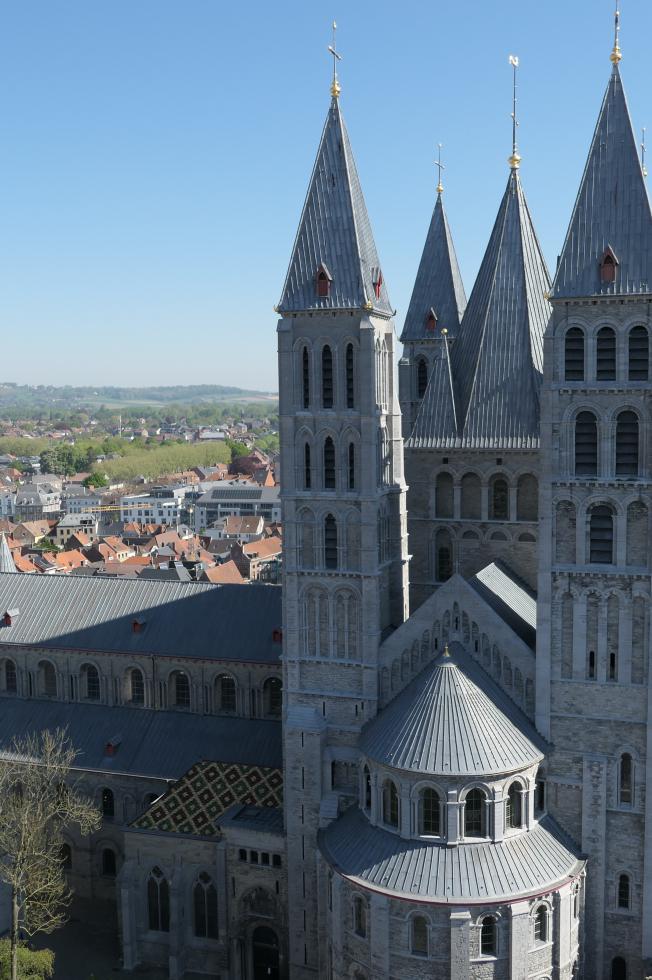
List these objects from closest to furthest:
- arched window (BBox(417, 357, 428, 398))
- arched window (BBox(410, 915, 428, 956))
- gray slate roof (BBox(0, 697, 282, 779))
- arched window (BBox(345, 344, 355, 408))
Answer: arched window (BBox(410, 915, 428, 956)) → arched window (BBox(345, 344, 355, 408)) → gray slate roof (BBox(0, 697, 282, 779)) → arched window (BBox(417, 357, 428, 398))

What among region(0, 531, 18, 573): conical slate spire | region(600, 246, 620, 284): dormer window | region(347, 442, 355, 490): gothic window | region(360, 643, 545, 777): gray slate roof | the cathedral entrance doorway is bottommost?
the cathedral entrance doorway

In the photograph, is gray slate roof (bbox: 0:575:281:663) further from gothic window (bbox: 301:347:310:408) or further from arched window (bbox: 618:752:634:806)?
arched window (bbox: 618:752:634:806)

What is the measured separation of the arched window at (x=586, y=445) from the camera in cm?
4581

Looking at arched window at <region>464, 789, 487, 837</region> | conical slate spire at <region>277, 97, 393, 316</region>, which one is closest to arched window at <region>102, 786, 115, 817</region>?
arched window at <region>464, 789, 487, 837</region>

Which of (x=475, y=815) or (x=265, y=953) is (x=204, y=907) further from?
(x=475, y=815)

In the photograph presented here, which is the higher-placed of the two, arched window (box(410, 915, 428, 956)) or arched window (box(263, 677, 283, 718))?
arched window (box(263, 677, 283, 718))

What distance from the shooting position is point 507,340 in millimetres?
57562

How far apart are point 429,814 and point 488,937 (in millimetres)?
5804

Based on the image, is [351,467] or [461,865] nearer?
[461,865]

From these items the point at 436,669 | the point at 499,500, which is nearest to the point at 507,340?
the point at 499,500

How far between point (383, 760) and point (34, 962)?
22.0 m

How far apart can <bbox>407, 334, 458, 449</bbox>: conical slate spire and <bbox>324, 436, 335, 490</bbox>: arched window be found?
9472 mm

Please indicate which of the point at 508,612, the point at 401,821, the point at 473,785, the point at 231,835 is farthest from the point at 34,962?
the point at 508,612

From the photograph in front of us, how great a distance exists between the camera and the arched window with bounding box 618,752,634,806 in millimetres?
46750
